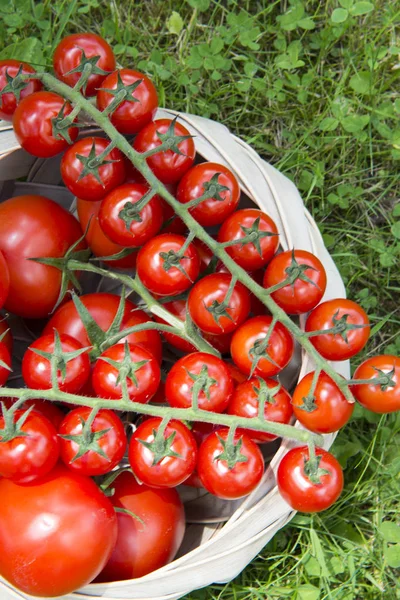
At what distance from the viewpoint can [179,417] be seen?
4.02 feet

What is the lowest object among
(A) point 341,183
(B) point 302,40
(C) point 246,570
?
(C) point 246,570

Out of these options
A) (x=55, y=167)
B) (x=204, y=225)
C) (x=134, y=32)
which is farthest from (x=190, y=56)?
(x=204, y=225)

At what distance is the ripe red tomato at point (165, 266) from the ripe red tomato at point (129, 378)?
14cm

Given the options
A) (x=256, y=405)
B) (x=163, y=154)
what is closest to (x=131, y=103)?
(x=163, y=154)

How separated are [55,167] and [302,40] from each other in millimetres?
867

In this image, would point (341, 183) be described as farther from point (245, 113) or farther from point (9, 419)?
point (9, 419)

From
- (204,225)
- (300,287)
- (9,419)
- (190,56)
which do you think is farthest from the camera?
(190,56)

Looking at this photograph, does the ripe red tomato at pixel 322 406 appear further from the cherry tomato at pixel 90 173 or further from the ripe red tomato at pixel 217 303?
the cherry tomato at pixel 90 173

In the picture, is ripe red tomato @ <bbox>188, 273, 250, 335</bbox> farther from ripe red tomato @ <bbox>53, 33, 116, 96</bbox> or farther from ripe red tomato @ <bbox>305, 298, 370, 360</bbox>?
→ ripe red tomato @ <bbox>53, 33, 116, 96</bbox>

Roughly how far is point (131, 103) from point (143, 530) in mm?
926

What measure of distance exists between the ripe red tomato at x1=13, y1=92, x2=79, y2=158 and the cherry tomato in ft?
0.13

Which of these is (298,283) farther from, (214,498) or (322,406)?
(214,498)

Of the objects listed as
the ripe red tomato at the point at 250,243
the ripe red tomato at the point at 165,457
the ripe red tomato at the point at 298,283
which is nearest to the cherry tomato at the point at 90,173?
the ripe red tomato at the point at 250,243

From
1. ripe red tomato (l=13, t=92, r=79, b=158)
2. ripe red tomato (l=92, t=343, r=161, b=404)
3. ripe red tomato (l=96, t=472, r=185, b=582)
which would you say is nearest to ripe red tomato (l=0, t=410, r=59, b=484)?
ripe red tomato (l=92, t=343, r=161, b=404)
